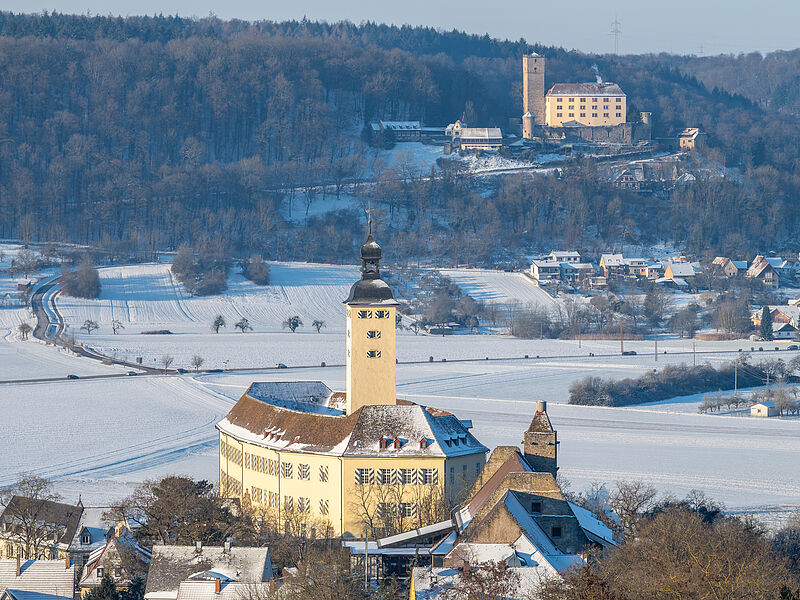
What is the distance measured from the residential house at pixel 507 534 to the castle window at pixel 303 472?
6587mm

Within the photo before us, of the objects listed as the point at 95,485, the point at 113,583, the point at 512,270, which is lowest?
the point at 512,270

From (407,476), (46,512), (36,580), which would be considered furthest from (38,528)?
(407,476)

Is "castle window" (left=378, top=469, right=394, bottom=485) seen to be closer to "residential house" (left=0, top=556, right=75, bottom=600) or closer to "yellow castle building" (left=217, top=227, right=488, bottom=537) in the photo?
"yellow castle building" (left=217, top=227, right=488, bottom=537)

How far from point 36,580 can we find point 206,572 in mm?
4593

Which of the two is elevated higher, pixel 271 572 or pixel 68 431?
pixel 271 572

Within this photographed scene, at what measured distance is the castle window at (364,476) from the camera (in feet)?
160

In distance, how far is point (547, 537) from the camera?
39031 mm

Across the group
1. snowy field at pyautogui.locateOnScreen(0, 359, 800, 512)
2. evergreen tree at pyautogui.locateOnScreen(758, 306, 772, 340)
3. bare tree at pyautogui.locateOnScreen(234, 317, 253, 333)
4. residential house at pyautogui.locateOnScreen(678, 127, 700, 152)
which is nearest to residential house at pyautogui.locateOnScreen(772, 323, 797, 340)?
evergreen tree at pyautogui.locateOnScreen(758, 306, 772, 340)

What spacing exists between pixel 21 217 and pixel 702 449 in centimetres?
10645

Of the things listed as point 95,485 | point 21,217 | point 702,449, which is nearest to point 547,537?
point 95,485

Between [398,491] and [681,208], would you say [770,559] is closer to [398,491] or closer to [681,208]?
[398,491]

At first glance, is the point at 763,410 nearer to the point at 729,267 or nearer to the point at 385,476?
the point at 385,476

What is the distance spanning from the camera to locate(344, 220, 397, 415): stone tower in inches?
2073

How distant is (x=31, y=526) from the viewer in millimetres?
45125
